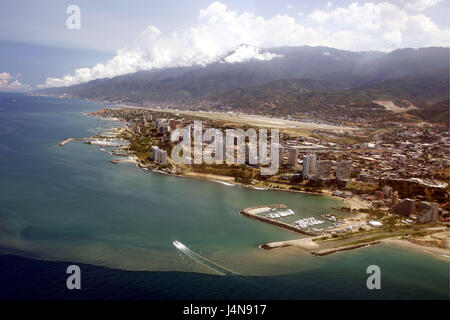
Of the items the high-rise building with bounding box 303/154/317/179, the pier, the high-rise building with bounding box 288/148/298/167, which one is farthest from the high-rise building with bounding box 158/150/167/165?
the pier

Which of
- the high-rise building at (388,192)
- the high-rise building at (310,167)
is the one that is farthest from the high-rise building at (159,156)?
the high-rise building at (388,192)

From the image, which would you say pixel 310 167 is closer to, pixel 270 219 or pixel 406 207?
pixel 406 207

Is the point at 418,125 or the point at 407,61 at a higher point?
the point at 407,61

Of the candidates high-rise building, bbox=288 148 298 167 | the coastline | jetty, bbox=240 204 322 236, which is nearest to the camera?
the coastline

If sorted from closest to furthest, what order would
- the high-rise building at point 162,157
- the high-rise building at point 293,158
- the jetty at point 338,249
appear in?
1. the jetty at point 338,249
2. the high-rise building at point 293,158
3. the high-rise building at point 162,157

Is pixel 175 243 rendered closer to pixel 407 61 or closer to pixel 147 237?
pixel 147 237

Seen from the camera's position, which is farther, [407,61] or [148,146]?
[407,61]

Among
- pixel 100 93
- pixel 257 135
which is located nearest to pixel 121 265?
pixel 257 135

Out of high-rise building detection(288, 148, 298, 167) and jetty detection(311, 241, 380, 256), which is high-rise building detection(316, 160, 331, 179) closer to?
high-rise building detection(288, 148, 298, 167)

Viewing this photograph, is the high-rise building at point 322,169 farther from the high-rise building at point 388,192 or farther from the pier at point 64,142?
the pier at point 64,142
